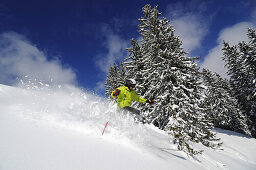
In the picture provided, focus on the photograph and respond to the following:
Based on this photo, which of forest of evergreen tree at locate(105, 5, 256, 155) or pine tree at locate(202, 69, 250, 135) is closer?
forest of evergreen tree at locate(105, 5, 256, 155)

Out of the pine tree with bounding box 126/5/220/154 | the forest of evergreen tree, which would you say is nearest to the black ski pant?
the forest of evergreen tree

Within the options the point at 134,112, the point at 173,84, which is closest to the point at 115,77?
the point at 173,84

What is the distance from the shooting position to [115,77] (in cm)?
2369

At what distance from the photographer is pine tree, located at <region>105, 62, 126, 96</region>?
22016mm

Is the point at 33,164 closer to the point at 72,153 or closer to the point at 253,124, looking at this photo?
the point at 72,153

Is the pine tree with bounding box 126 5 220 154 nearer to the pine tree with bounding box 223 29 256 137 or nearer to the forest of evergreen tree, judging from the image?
the forest of evergreen tree

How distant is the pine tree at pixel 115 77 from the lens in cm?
2202

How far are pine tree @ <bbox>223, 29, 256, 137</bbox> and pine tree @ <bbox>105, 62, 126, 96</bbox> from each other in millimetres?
19398

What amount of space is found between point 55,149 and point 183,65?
417 inches

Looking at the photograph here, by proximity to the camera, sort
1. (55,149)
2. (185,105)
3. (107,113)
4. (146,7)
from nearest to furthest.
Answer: (55,149) < (107,113) < (185,105) < (146,7)

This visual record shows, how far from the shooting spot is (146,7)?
13.9 metres

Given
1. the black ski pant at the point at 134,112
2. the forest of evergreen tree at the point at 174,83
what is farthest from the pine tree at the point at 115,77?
the black ski pant at the point at 134,112

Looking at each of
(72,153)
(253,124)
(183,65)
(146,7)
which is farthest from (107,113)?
(253,124)

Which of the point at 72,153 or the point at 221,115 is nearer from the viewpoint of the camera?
the point at 72,153
